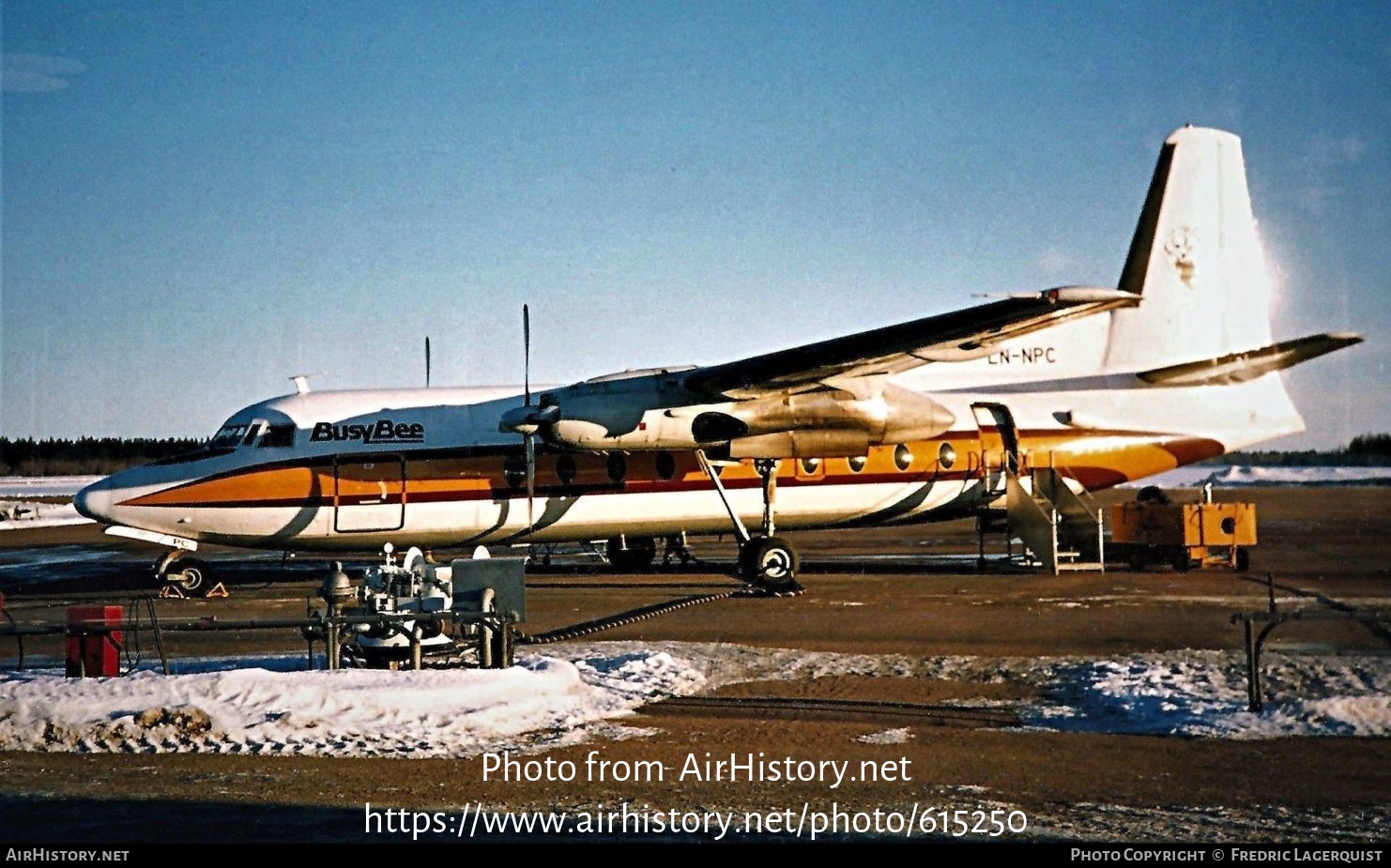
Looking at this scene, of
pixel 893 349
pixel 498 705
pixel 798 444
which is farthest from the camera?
pixel 798 444

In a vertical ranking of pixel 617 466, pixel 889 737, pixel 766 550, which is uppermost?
pixel 617 466

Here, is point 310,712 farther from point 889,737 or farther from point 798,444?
point 798,444

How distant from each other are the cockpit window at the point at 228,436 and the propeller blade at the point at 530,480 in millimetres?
4689

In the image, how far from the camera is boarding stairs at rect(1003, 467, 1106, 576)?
21.5 m

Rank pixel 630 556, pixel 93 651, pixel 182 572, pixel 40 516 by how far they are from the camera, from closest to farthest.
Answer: pixel 93 651 < pixel 182 572 < pixel 630 556 < pixel 40 516

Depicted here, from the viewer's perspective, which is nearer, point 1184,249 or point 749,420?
point 749,420

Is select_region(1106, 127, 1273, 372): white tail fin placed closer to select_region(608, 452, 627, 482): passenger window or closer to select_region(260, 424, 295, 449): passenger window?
select_region(608, 452, 627, 482): passenger window

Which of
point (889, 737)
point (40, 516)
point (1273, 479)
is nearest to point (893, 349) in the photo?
point (889, 737)

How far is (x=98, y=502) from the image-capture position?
66.2ft

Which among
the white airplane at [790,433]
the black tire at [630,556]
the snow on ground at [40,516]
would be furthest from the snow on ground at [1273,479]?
the snow on ground at [40,516]

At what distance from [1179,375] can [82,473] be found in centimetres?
8464

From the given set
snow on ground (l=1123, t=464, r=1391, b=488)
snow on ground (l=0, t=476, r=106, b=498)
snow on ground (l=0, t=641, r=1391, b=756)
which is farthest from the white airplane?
snow on ground (l=0, t=476, r=106, b=498)

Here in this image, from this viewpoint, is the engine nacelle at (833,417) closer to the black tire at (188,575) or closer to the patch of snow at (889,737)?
the black tire at (188,575)

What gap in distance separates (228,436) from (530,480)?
5.20m
